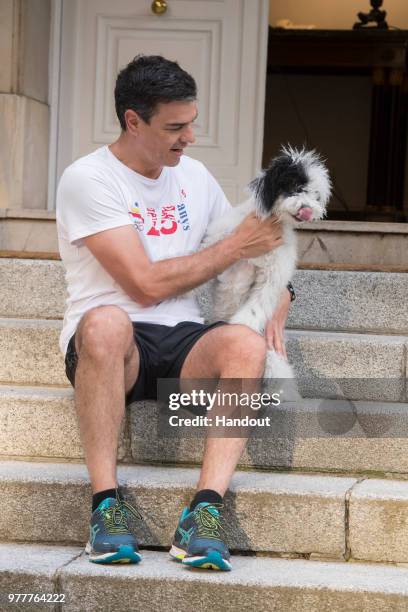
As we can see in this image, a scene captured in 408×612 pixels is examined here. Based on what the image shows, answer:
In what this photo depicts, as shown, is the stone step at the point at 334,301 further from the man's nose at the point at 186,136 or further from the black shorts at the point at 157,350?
the man's nose at the point at 186,136

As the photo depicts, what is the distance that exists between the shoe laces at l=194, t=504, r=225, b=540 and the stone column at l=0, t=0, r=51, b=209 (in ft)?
9.20

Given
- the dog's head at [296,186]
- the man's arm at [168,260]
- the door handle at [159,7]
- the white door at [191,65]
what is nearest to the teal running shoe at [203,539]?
the man's arm at [168,260]

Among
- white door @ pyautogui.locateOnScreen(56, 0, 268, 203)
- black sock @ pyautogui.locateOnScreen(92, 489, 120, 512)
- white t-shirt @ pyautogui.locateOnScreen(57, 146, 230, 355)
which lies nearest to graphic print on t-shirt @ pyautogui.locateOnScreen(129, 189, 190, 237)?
white t-shirt @ pyautogui.locateOnScreen(57, 146, 230, 355)

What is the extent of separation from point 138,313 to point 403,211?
17.7 feet

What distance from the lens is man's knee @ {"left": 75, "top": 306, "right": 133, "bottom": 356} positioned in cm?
294

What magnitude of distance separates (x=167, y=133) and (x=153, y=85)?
0.50 feet

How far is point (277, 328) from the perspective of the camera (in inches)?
128

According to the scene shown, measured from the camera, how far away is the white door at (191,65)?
554 cm

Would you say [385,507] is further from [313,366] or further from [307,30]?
[307,30]

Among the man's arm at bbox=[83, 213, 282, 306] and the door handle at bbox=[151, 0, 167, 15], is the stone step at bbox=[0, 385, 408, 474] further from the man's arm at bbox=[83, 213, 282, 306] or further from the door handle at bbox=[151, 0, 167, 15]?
the door handle at bbox=[151, 0, 167, 15]

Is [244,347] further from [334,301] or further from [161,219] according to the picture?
[334,301]

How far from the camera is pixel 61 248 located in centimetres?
328

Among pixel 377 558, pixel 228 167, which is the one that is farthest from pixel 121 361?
pixel 228 167

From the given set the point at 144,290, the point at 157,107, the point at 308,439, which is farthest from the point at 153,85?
the point at 308,439
